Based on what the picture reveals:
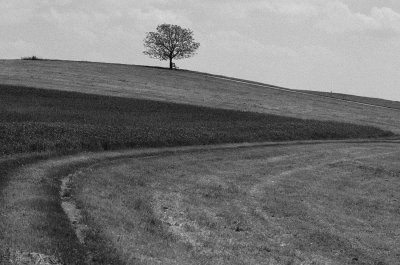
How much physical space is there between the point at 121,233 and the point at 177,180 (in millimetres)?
10784

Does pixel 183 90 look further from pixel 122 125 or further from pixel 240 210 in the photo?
pixel 240 210

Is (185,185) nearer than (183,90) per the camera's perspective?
Yes

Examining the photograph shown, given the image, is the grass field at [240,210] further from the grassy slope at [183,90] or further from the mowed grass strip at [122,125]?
the grassy slope at [183,90]

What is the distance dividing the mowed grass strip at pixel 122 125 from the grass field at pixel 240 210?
12.3 feet

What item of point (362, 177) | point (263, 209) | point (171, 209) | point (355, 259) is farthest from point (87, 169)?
point (362, 177)

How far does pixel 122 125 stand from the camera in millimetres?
38844

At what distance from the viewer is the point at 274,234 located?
63.6 ft

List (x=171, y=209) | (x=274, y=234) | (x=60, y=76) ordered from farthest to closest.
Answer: (x=60, y=76), (x=171, y=209), (x=274, y=234)

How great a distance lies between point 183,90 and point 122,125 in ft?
129

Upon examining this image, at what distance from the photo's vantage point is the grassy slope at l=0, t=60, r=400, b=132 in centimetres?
6538

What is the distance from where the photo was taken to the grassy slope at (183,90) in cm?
6538

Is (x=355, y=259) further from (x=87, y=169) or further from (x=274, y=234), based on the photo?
(x=87, y=169)

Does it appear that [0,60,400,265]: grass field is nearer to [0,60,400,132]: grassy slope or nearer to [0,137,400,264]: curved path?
[0,137,400,264]: curved path

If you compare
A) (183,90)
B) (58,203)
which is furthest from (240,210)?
(183,90)
